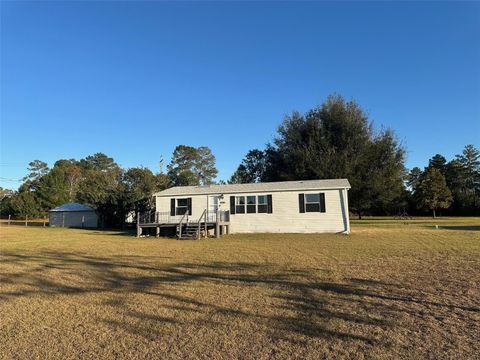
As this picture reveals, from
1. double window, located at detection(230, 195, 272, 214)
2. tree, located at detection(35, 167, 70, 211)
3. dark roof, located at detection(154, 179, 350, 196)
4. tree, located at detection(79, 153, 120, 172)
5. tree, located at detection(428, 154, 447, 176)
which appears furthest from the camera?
tree, located at detection(79, 153, 120, 172)

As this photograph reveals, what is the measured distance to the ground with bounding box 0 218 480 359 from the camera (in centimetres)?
416

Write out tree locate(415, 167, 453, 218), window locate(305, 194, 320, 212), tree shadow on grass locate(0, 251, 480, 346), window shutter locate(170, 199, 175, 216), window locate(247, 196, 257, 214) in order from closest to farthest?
tree shadow on grass locate(0, 251, 480, 346) < window locate(305, 194, 320, 212) < window locate(247, 196, 257, 214) < window shutter locate(170, 199, 175, 216) < tree locate(415, 167, 453, 218)

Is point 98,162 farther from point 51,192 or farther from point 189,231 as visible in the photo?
point 189,231

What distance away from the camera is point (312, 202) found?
2192cm

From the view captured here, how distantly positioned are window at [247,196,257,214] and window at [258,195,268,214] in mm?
261

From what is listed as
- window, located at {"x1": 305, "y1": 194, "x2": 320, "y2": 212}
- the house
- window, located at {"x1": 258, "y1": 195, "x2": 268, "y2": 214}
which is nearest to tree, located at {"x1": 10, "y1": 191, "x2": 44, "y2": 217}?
the house

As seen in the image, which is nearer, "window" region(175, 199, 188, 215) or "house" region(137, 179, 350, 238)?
"house" region(137, 179, 350, 238)

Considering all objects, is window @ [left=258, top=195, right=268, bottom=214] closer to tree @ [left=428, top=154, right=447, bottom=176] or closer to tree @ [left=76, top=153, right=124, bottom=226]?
tree @ [left=76, top=153, right=124, bottom=226]

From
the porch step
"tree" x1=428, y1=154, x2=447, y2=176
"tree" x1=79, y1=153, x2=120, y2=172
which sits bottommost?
the porch step

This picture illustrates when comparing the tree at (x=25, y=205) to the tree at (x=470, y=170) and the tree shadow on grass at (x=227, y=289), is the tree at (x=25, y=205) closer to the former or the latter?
the tree shadow on grass at (x=227, y=289)

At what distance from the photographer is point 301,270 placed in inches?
346

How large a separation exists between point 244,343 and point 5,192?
277 ft

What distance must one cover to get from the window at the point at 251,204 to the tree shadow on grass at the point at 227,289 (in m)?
12.6

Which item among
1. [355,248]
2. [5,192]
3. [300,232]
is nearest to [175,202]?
[300,232]
